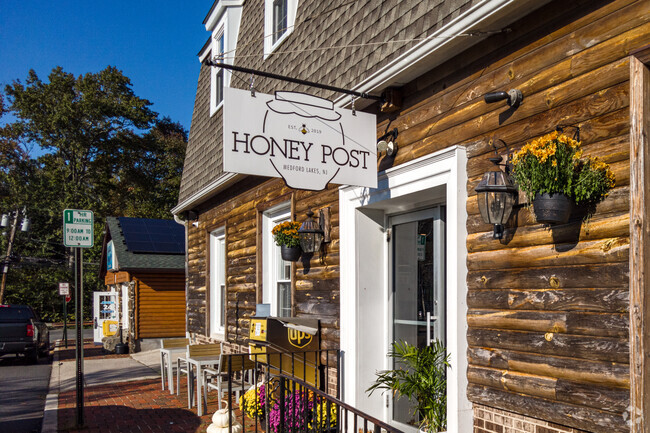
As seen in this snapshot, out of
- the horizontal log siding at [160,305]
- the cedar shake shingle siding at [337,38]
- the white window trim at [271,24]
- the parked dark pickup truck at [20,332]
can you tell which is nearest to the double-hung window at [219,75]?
the cedar shake shingle siding at [337,38]

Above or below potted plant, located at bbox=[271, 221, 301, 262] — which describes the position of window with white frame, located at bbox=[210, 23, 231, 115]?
above

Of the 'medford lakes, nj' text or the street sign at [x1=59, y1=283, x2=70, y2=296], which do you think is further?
the street sign at [x1=59, y1=283, x2=70, y2=296]

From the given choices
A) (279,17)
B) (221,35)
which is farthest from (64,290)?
(279,17)

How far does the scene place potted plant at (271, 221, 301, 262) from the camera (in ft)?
22.6

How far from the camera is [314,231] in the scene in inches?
258

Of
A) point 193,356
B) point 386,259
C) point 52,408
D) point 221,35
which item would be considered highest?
point 221,35

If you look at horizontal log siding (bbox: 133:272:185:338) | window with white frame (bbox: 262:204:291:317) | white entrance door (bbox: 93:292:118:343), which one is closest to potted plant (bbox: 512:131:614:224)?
window with white frame (bbox: 262:204:291:317)

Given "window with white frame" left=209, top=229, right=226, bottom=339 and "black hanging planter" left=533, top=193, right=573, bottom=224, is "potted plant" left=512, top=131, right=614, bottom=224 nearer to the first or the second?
"black hanging planter" left=533, top=193, right=573, bottom=224

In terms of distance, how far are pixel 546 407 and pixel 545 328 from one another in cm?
48

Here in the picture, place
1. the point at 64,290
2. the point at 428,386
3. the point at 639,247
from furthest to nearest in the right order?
the point at 64,290
the point at 428,386
the point at 639,247

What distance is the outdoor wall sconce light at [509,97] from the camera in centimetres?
405

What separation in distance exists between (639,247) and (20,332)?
1491 centimetres

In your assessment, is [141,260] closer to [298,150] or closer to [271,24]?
[271,24]

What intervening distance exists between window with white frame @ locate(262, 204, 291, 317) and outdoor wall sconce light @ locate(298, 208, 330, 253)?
1.35 m
